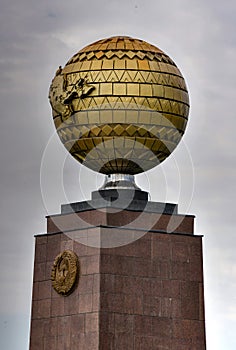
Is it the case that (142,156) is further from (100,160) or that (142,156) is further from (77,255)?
(77,255)

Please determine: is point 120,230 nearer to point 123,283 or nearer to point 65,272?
point 123,283

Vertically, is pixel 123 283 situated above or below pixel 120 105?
below

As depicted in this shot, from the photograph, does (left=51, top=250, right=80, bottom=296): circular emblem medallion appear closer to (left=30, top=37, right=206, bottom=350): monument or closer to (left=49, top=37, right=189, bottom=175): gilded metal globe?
(left=30, top=37, right=206, bottom=350): monument

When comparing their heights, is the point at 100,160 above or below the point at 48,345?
above

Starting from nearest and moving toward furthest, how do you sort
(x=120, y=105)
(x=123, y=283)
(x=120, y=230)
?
(x=123, y=283)
(x=120, y=230)
(x=120, y=105)

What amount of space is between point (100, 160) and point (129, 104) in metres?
1.64

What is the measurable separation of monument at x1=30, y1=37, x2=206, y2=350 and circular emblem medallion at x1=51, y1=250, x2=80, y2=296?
0.02m

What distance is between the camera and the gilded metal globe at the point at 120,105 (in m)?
29.7

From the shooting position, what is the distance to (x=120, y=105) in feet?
97.3

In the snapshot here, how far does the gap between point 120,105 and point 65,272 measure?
4.09m

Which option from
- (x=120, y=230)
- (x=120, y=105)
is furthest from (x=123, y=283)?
(x=120, y=105)

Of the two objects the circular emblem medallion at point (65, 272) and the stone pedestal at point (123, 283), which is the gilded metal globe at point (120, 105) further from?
the circular emblem medallion at point (65, 272)

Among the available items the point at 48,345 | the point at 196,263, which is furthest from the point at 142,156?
the point at 48,345

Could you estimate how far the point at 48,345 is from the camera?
2972cm
